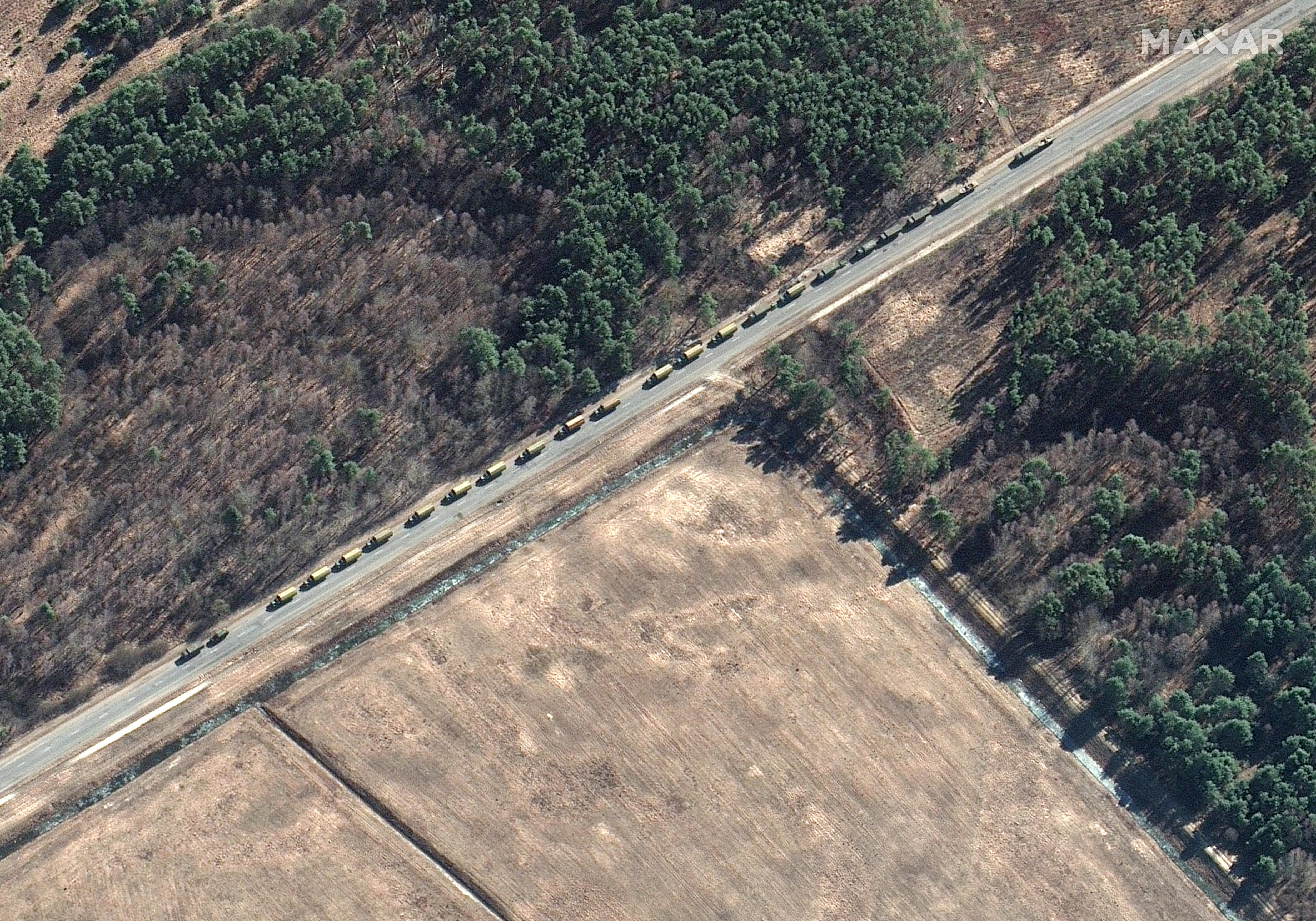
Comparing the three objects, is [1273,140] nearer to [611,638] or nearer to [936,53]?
[936,53]

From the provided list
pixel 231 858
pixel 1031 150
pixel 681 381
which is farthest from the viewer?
pixel 1031 150

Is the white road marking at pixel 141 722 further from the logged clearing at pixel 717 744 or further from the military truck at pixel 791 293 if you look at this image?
the military truck at pixel 791 293

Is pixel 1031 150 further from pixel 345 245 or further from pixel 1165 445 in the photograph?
pixel 345 245

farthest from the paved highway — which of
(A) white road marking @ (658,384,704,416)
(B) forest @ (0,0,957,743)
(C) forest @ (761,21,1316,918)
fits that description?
(C) forest @ (761,21,1316,918)

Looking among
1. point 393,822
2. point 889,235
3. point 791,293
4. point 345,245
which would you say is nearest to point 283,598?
point 393,822

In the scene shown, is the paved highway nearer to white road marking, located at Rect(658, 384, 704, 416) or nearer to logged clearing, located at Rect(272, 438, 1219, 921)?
white road marking, located at Rect(658, 384, 704, 416)

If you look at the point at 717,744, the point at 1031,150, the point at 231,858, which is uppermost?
the point at 1031,150
